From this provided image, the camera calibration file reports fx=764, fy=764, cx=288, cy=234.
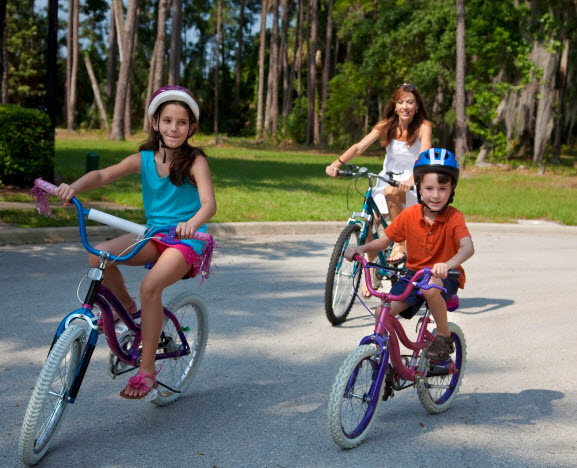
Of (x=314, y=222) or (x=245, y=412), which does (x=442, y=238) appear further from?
(x=314, y=222)

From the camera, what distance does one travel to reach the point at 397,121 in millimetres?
7566

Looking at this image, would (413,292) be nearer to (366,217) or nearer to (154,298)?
(154,298)

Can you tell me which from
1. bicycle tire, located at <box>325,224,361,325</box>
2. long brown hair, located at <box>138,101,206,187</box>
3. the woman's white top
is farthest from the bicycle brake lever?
the woman's white top

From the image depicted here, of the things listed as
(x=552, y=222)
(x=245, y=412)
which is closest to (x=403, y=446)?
(x=245, y=412)

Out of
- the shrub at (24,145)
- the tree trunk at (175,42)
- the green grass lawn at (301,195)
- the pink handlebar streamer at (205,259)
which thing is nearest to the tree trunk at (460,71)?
the green grass lawn at (301,195)

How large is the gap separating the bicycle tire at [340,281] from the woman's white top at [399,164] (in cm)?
72

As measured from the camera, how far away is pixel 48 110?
13867 mm

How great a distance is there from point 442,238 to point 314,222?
789 centimetres

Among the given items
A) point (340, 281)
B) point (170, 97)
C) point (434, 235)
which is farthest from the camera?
point (340, 281)

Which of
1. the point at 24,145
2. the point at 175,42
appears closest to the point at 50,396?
the point at 24,145

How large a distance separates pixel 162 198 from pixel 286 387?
62.6 inches

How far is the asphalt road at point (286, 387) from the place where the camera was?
399 centimetres

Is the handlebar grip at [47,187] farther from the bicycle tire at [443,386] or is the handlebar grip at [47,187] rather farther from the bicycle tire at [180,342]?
the bicycle tire at [443,386]

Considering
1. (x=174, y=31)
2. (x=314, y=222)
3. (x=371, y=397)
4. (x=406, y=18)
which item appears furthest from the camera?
(x=406, y=18)
